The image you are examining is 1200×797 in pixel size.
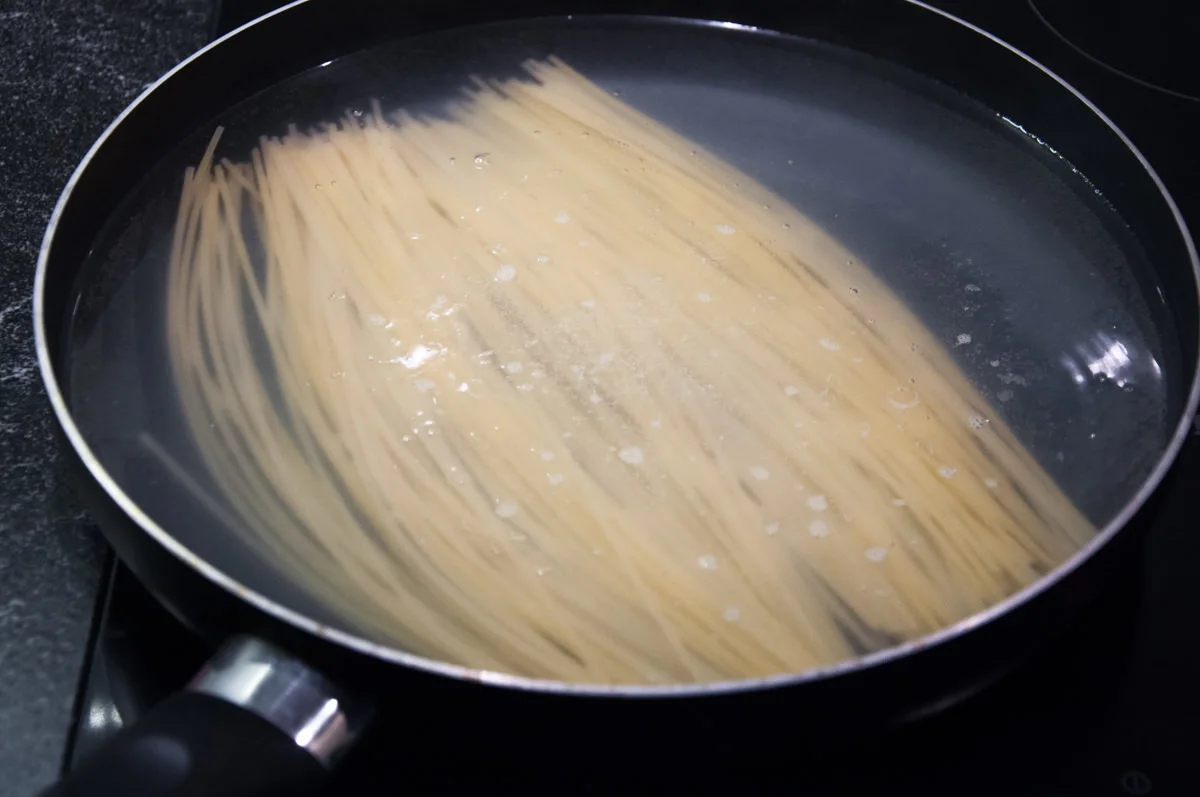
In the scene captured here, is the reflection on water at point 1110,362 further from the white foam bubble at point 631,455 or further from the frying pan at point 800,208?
the white foam bubble at point 631,455

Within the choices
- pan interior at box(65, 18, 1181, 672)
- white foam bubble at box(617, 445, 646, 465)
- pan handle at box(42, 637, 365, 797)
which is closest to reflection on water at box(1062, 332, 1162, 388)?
pan interior at box(65, 18, 1181, 672)

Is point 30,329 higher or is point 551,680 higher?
point 30,329

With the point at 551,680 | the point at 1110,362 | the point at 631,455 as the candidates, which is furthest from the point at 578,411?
the point at 1110,362

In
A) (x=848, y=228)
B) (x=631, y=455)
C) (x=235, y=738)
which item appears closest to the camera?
(x=235, y=738)

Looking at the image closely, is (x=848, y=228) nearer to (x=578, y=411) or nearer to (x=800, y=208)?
(x=800, y=208)

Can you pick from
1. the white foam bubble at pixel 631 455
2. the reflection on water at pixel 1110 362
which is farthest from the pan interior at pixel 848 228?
the white foam bubble at pixel 631 455

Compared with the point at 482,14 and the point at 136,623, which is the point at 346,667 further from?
the point at 482,14
